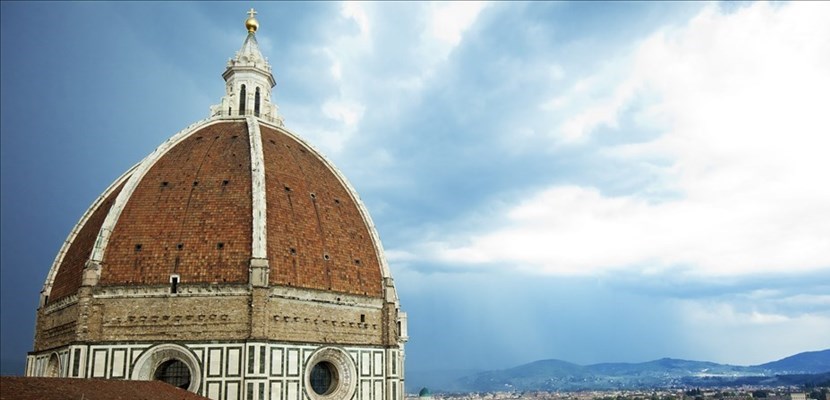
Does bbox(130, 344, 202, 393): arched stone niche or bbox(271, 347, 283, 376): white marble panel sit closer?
bbox(130, 344, 202, 393): arched stone niche

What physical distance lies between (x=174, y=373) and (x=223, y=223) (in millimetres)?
6748

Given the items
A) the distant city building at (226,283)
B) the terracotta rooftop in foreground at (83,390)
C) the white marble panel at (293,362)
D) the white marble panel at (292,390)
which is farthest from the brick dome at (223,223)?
the terracotta rooftop in foreground at (83,390)

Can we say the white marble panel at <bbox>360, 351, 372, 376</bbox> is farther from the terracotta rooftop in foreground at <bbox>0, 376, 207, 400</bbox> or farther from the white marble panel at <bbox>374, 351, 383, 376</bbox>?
the terracotta rooftop in foreground at <bbox>0, 376, 207, 400</bbox>

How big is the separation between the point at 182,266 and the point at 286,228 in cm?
483

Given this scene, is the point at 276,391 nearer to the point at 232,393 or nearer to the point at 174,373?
the point at 232,393

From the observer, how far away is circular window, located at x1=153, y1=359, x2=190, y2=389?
30641 millimetres

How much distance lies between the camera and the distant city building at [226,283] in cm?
3047

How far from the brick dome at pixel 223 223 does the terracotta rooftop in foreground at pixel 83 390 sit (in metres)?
6.12

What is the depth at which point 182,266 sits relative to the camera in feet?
103

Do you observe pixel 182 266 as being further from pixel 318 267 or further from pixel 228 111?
pixel 228 111

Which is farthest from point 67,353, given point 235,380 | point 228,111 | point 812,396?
point 812,396

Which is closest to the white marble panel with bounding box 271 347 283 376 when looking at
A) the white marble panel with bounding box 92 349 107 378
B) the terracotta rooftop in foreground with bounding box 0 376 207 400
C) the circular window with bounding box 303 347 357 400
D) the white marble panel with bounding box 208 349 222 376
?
the circular window with bounding box 303 347 357 400

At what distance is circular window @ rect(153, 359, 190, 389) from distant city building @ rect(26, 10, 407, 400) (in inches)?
2.0

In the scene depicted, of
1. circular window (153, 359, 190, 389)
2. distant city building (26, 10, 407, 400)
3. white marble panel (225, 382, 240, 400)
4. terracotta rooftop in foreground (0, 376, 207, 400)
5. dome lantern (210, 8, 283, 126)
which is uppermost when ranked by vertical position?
dome lantern (210, 8, 283, 126)
